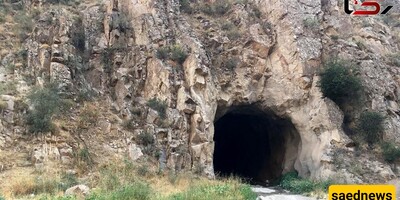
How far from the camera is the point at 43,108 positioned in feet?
49.0

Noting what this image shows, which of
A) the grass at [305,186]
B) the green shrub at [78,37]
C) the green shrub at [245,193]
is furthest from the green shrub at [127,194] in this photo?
the green shrub at [78,37]

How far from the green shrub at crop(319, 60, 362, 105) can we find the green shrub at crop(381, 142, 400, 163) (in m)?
2.64

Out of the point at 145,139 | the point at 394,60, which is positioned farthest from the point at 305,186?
the point at 394,60

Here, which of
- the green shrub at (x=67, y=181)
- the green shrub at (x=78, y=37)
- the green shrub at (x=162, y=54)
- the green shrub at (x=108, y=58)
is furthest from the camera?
the green shrub at (x=78, y=37)

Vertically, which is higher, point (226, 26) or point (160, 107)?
point (226, 26)

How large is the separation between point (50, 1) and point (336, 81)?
47.1 feet

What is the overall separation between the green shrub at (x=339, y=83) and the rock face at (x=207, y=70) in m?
0.44

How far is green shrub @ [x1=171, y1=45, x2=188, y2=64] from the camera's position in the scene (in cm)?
1819

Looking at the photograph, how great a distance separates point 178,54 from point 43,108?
19.9 ft

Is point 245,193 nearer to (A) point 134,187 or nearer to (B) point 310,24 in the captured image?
(A) point 134,187

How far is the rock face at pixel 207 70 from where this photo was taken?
16891 mm

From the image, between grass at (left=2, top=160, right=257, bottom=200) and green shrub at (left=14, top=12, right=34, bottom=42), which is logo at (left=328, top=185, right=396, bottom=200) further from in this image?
green shrub at (left=14, top=12, right=34, bottom=42)

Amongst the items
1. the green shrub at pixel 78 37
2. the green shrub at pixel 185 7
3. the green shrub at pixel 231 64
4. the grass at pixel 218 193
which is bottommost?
the grass at pixel 218 193

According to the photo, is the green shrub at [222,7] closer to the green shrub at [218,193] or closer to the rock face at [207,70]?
the rock face at [207,70]
